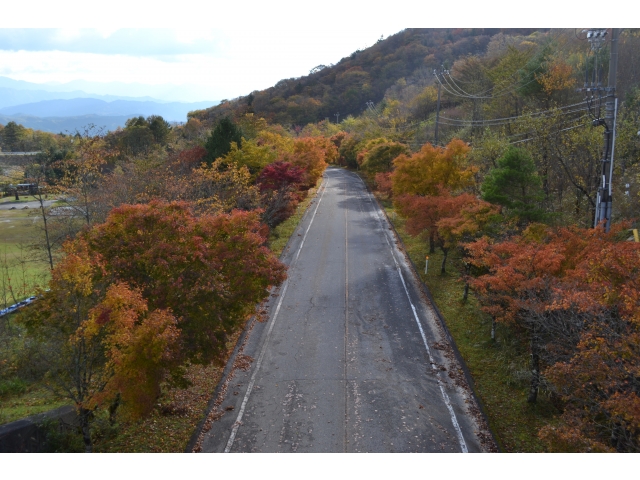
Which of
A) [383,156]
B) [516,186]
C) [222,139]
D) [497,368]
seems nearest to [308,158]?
[383,156]

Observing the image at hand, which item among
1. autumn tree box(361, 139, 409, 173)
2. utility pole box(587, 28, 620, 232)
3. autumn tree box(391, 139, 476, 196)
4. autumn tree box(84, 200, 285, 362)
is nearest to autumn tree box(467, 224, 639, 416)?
utility pole box(587, 28, 620, 232)

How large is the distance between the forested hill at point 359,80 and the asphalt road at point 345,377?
7579cm

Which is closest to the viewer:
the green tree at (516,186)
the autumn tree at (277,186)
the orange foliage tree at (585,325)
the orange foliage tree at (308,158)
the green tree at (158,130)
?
the orange foliage tree at (585,325)

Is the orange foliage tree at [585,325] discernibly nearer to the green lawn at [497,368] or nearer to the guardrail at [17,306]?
the green lawn at [497,368]

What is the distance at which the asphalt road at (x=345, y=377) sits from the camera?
1155 cm

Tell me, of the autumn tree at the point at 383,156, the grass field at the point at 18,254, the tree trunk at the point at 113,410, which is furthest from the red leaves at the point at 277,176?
the tree trunk at the point at 113,410

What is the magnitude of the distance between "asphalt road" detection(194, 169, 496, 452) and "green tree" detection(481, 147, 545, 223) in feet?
16.9

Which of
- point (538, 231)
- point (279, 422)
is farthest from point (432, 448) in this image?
point (538, 231)

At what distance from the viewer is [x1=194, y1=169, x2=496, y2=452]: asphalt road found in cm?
1155

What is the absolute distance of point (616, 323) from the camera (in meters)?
9.12

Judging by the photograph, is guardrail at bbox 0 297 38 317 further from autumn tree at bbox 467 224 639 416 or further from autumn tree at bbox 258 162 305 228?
autumn tree at bbox 258 162 305 228

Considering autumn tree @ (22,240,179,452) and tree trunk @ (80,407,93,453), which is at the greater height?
autumn tree @ (22,240,179,452)

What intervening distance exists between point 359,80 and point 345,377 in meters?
105

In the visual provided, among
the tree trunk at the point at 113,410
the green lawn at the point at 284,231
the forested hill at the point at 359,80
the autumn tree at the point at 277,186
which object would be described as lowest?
the tree trunk at the point at 113,410
